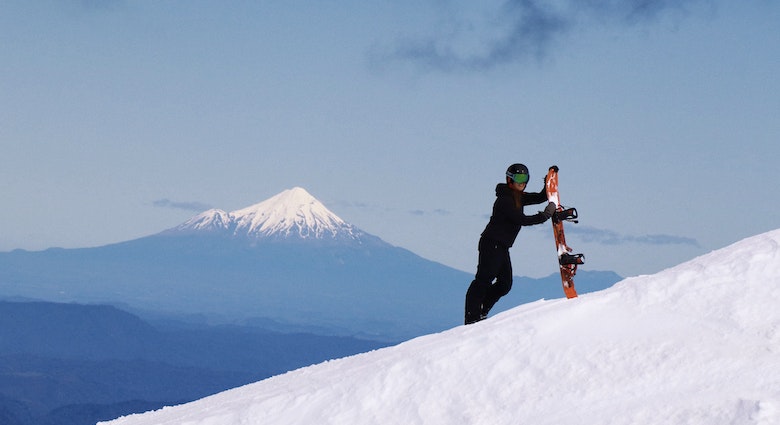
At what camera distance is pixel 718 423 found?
634 cm

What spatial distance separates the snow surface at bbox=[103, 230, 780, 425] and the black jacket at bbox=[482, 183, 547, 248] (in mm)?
1360

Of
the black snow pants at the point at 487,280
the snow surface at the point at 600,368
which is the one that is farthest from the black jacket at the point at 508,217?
the snow surface at the point at 600,368

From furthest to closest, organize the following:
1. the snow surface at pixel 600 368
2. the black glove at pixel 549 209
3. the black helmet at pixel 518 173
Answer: the black helmet at pixel 518 173 → the black glove at pixel 549 209 → the snow surface at pixel 600 368

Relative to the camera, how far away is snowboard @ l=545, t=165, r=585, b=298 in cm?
1015

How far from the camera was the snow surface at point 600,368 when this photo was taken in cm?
691

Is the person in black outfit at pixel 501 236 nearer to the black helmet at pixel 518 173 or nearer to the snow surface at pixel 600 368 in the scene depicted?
the black helmet at pixel 518 173

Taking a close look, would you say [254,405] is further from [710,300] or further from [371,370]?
[710,300]

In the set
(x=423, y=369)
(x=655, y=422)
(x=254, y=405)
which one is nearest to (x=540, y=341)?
(x=423, y=369)

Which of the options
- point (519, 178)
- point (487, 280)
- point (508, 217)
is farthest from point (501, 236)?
point (519, 178)

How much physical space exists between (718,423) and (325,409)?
11.5 ft

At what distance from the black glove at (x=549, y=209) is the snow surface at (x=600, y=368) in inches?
51.0

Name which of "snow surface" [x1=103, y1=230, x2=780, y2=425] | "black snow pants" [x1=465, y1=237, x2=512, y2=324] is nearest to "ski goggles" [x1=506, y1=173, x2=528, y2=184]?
"black snow pants" [x1=465, y1=237, x2=512, y2=324]

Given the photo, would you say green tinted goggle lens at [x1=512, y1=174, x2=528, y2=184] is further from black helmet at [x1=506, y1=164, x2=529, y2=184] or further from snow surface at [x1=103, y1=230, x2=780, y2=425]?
snow surface at [x1=103, y1=230, x2=780, y2=425]

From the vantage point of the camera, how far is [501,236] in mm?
10336
